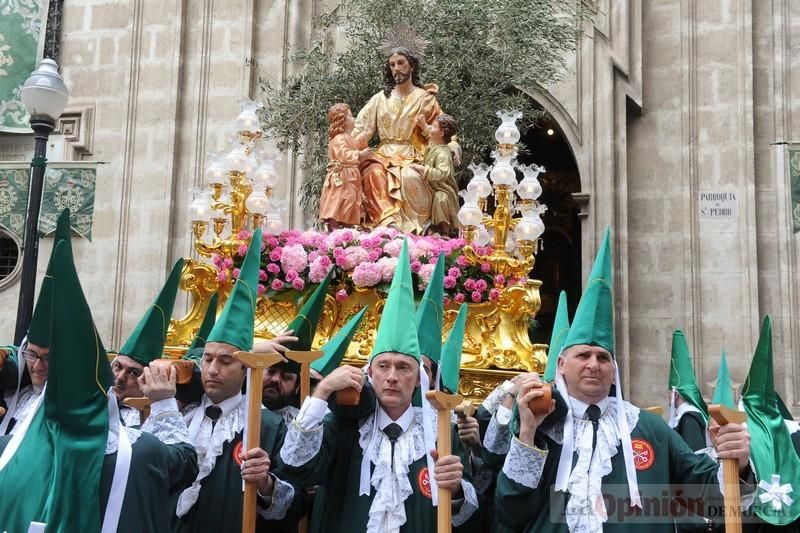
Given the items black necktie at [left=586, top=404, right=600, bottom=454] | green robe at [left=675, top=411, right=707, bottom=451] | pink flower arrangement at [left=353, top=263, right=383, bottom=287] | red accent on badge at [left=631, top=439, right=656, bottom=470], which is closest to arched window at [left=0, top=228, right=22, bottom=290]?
pink flower arrangement at [left=353, top=263, right=383, bottom=287]

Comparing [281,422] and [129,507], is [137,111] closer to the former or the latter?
[281,422]

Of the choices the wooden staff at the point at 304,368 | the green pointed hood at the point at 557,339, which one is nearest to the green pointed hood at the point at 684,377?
the green pointed hood at the point at 557,339

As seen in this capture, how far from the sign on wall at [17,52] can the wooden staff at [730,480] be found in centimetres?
1359

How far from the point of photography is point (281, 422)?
14.3 feet

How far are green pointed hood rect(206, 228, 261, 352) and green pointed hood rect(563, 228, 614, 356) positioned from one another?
1546 mm

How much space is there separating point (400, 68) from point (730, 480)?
6.63 metres

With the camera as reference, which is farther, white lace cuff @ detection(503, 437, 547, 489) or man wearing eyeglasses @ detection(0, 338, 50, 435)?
man wearing eyeglasses @ detection(0, 338, 50, 435)

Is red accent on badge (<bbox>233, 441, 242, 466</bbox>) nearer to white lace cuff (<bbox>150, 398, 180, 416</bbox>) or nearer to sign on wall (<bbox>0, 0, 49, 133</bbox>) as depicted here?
white lace cuff (<bbox>150, 398, 180, 416</bbox>)

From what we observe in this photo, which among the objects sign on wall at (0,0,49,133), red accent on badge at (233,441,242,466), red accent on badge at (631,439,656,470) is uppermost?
sign on wall at (0,0,49,133)

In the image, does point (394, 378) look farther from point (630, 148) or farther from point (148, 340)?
point (630, 148)

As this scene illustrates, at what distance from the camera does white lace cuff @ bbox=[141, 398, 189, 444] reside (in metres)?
3.58

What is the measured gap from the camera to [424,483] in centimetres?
384

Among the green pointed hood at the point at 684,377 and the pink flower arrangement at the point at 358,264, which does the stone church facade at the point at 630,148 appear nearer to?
the pink flower arrangement at the point at 358,264

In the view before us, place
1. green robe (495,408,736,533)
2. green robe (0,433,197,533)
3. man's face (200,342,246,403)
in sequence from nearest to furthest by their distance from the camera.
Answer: green robe (0,433,197,533)
green robe (495,408,736,533)
man's face (200,342,246,403)
